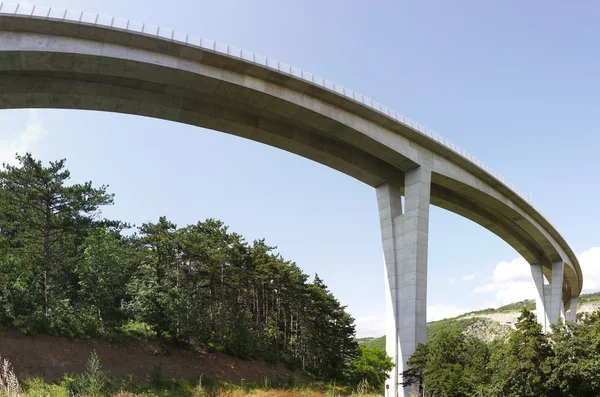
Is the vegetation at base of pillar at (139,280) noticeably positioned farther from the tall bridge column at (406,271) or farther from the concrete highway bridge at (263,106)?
the concrete highway bridge at (263,106)

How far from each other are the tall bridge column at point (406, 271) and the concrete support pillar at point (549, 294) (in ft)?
107

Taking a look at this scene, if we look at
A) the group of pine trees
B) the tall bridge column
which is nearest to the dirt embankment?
the tall bridge column

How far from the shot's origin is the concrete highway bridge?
18.4 m

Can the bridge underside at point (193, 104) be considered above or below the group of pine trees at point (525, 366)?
above

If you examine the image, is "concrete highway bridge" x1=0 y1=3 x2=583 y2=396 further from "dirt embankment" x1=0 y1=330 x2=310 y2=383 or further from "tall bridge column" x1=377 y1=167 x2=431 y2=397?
"dirt embankment" x1=0 y1=330 x2=310 y2=383

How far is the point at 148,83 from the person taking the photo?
69.7 feet

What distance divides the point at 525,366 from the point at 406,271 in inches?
356

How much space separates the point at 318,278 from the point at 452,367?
33410 millimetres

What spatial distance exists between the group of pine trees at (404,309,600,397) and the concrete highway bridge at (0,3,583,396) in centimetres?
405

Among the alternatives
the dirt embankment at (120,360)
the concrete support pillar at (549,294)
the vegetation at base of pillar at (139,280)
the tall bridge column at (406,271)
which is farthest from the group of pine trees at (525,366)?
the concrete support pillar at (549,294)

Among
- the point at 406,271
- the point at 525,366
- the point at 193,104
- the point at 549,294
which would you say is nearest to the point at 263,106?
the point at 193,104

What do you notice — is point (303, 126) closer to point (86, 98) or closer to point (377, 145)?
point (377, 145)

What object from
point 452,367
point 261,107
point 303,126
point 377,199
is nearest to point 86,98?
point 261,107

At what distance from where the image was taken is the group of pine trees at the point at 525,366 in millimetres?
16500
